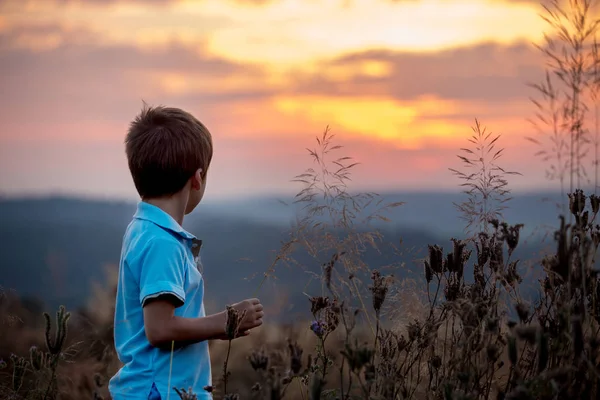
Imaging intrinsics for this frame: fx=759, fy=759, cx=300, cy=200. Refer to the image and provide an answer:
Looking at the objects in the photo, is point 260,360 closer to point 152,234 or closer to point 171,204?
point 152,234

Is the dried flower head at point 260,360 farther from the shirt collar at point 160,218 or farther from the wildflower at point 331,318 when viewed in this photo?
the shirt collar at point 160,218

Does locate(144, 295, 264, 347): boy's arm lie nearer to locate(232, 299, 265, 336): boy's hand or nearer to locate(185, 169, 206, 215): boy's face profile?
locate(232, 299, 265, 336): boy's hand

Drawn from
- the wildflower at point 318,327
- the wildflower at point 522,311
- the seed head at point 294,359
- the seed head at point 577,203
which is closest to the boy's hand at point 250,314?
the wildflower at point 318,327

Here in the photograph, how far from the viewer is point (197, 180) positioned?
9.74ft

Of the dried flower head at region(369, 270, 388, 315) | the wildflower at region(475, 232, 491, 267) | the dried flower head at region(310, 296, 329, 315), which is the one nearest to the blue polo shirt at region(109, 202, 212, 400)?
the dried flower head at region(310, 296, 329, 315)

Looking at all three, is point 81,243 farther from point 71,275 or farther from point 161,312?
point 161,312

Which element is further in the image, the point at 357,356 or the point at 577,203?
the point at 577,203

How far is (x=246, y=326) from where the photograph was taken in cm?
261

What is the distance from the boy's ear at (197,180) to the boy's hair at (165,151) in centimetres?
2

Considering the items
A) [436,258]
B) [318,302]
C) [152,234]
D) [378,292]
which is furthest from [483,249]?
[152,234]

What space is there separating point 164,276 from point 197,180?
52 cm

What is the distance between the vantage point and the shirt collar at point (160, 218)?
2768 mm

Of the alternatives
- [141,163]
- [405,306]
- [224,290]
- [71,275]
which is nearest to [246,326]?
[141,163]

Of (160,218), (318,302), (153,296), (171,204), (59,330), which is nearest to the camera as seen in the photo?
(59,330)
